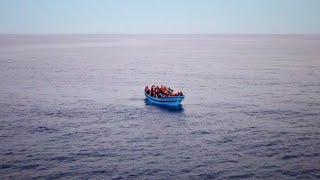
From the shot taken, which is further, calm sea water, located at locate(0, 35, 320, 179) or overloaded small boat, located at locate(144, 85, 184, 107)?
overloaded small boat, located at locate(144, 85, 184, 107)

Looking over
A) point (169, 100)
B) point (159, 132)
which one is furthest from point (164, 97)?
point (159, 132)

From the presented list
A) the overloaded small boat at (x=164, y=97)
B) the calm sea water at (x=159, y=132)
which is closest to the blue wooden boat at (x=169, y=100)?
the overloaded small boat at (x=164, y=97)

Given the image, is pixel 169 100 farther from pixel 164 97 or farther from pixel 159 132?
pixel 159 132

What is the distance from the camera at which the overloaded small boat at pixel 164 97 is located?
5534 centimetres

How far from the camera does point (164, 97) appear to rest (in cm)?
5625

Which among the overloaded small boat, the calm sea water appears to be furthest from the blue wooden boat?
the calm sea water

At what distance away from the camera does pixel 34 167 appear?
31.6 metres

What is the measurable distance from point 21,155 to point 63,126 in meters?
9.75

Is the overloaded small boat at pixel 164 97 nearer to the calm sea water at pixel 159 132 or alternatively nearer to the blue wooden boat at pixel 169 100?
the blue wooden boat at pixel 169 100

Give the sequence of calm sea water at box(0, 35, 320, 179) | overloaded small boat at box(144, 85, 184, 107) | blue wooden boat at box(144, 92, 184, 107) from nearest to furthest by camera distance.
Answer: calm sea water at box(0, 35, 320, 179) < blue wooden boat at box(144, 92, 184, 107) < overloaded small boat at box(144, 85, 184, 107)

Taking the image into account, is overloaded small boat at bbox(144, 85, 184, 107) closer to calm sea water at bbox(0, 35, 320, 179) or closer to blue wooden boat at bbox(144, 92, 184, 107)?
blue wooden boat at bbox(144, 92, 184, 107)

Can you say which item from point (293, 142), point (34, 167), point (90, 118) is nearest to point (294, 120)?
point (293, 142)

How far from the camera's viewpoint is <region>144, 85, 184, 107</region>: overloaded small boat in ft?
182

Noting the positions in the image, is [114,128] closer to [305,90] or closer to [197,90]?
[197,90]
